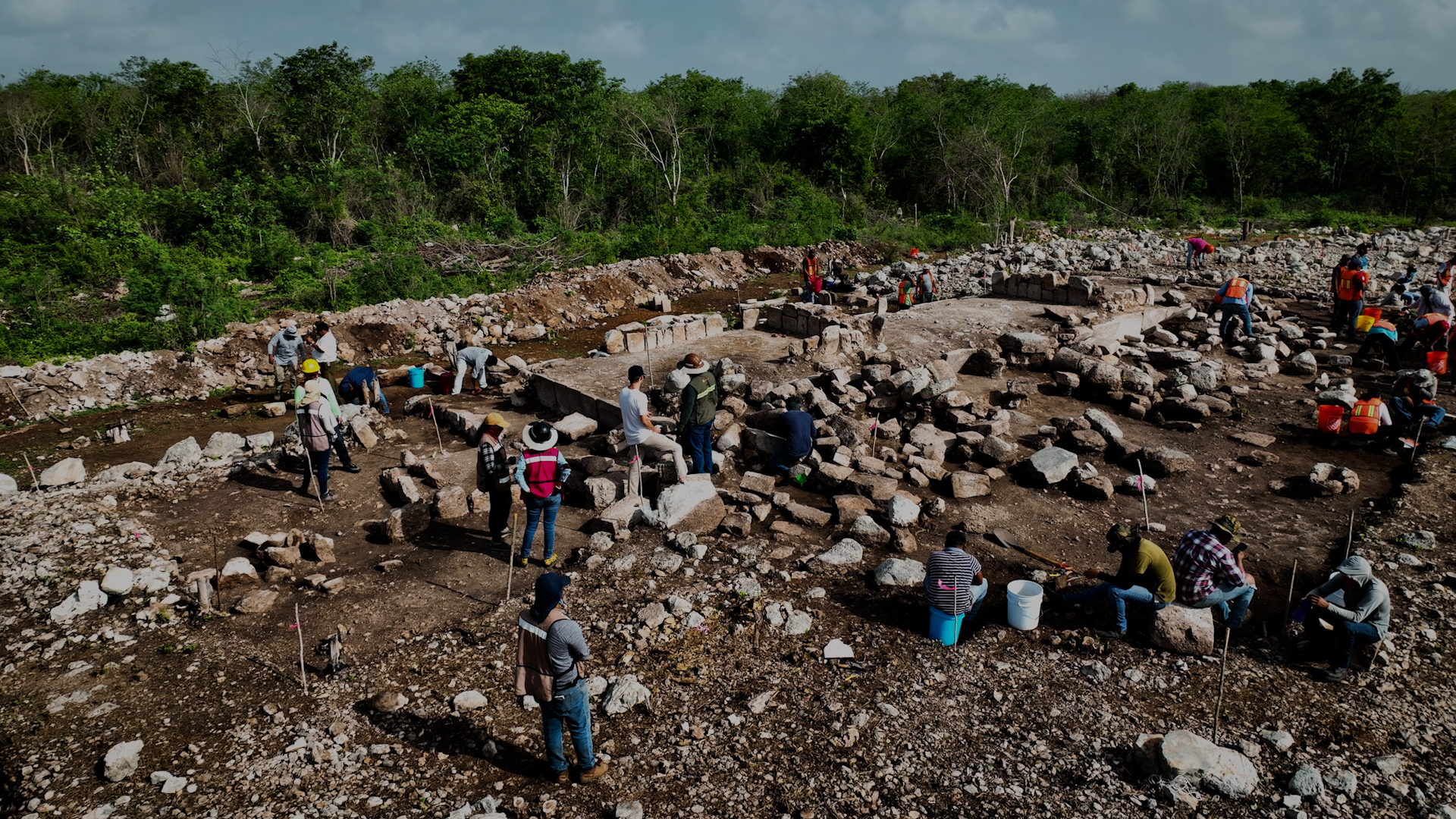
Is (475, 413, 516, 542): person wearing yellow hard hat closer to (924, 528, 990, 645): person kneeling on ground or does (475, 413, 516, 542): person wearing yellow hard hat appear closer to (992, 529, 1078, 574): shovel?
(924, 528, 990, 645): person kneeling on ground

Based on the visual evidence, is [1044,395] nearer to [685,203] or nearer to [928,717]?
[928,717]

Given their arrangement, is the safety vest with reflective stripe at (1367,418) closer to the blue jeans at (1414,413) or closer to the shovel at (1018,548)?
the blue jeans at (1414,413)

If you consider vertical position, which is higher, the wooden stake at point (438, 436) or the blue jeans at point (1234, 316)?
the blue jeans at point (1234, 316)

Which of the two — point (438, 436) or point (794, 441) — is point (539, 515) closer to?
point (794, 441)

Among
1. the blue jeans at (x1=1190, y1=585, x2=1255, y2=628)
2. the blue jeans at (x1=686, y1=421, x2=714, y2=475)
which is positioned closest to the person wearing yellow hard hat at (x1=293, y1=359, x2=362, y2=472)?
the blue jeans at (x1=686, y1=421, x2=714, y2=475)

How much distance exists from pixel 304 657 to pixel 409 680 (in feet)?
3.24

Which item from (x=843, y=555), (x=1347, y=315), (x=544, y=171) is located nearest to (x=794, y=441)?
(x=843, y=555)

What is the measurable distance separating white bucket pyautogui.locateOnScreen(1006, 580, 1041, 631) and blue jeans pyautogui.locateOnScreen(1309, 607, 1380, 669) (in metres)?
1.95

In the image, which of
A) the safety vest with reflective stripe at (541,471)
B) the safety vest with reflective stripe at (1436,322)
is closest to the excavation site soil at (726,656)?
the safety vest with reflective stripe at (541,471)

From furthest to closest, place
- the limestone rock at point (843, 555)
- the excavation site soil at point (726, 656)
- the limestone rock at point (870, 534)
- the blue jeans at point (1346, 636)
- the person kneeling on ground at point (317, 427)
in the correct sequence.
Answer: the person kneeling on ground at point (317, 427) < the limestone rock at point (870, 534) < the limestone rock at point (843, 555) < the blue jeans at point (1346, 636) < the excavation site soil at point (726, 656)

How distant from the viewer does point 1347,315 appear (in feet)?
49.6

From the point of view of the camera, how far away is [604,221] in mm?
31609

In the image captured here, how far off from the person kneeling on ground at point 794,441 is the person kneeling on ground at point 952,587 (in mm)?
3155

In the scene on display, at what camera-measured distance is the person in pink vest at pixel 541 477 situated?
7.04 metres
